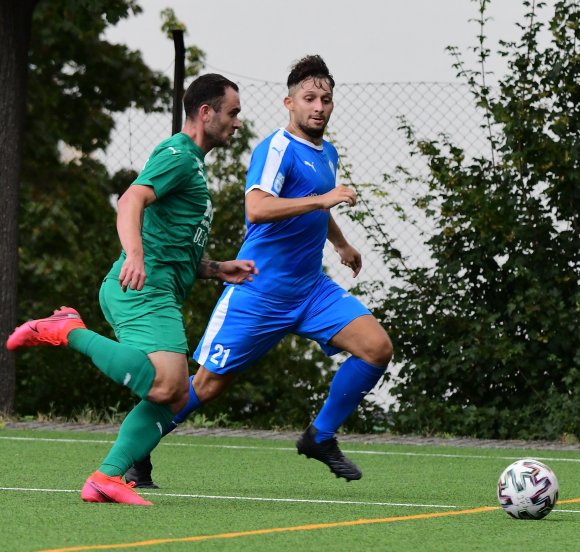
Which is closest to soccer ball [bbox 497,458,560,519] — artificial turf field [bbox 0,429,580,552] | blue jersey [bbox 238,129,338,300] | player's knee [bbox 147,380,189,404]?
artificial turf field [bbox 0,429,580,552]

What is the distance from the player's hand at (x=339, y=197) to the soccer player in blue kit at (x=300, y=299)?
1.82 feet

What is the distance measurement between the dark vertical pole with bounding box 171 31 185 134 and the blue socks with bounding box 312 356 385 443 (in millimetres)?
5356

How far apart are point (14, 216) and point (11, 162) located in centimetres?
46

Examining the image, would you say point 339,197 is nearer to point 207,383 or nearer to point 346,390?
point 346,390

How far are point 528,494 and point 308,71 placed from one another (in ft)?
9.36

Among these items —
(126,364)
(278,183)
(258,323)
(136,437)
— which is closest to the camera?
(126,364)

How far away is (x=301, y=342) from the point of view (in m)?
12.9

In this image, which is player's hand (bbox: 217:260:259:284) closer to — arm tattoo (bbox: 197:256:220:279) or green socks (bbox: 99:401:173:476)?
arm tattoo (bbox: 197:256:220:279)

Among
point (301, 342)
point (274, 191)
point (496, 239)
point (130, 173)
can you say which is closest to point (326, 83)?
point (274, 191)

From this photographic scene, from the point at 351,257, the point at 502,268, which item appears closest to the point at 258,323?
the point at 351,257

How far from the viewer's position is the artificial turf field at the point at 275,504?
17.3ft

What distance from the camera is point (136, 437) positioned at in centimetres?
653

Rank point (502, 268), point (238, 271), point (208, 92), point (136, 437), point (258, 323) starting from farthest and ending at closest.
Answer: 1. point (502, 268)
2. point (258, 323)
3. point (238, 271)
4. point (208, 92)
5. point (136, 437)

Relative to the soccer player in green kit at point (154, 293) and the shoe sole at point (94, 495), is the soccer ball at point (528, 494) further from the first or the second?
the shoe sole at point (94, 495)
